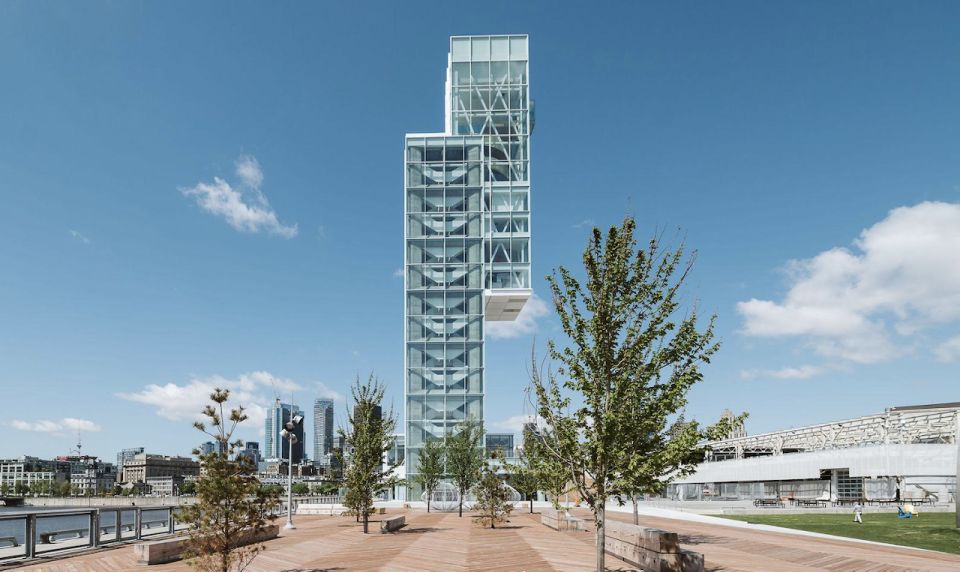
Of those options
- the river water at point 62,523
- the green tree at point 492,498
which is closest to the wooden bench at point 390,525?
the green tree at point 492,498

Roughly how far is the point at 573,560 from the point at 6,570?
50.2ft

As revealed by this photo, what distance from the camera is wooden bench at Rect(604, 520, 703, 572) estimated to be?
15.7 meters

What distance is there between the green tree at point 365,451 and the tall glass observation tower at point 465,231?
47018 mm

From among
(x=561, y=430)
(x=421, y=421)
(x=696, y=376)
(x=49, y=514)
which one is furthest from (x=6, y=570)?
(x=421, y=421)

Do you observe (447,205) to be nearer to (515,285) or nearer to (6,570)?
(515,285)

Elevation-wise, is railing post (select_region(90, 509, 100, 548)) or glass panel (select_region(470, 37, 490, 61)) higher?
glass panel (select_region(470, 37, 490, 61))

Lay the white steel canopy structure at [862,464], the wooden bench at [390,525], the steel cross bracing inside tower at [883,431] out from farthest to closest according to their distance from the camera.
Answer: the steel cross bracing inside tower at [883,431]
the white steel canopy structure at [862,464]
the wooden bench at [390,525]

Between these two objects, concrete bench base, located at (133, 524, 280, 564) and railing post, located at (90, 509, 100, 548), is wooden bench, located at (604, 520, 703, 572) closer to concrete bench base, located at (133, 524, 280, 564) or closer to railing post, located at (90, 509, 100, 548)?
concrete bench base, located at (133, 524, 280, 564)

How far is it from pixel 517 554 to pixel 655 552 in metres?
6.56

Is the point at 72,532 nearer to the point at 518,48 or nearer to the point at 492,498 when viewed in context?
the point at 492,498

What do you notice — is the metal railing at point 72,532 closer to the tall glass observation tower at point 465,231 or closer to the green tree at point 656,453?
the green tree at point 656,453

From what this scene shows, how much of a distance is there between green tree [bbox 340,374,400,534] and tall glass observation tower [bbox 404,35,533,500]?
47.0 meters

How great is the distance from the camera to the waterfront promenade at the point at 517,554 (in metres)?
18.9

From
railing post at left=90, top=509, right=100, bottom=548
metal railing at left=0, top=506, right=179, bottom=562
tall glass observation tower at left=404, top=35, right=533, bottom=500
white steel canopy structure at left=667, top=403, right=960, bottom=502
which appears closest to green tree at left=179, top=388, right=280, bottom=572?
metal railing at left=0, top=506, right=179, bottom=562
